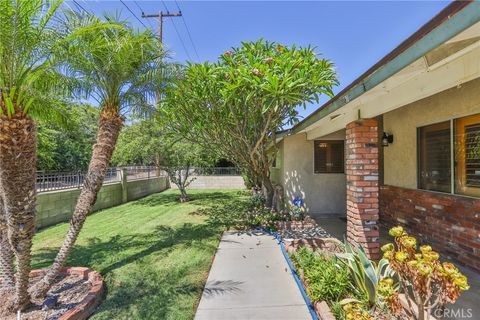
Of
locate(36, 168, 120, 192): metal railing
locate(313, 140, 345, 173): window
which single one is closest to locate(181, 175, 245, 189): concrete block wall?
locate(36, 168, 120, 192): metal railing

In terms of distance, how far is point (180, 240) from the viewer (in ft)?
25.0

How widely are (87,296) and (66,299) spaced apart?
1.56 feet

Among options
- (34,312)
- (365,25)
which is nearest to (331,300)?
(34,312)

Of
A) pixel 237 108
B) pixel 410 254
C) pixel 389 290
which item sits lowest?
pixel 389 290

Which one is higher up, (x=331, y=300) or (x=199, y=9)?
(x=199, y=9)

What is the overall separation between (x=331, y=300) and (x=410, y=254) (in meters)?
1.56

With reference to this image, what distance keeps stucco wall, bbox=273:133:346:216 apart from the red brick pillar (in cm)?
506

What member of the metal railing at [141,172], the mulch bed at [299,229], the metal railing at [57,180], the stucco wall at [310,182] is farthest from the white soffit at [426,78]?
the metal railing at [141,172]

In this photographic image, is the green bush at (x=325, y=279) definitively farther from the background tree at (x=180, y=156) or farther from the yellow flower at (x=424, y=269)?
the background tree at (x=180, y=156)

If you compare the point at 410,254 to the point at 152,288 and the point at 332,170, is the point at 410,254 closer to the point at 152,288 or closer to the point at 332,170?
the point at 152,288

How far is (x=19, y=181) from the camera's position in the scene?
3.63 m

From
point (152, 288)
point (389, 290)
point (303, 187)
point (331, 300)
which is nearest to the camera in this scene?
point (389, 290)

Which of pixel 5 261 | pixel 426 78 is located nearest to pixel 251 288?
pixel 5 261

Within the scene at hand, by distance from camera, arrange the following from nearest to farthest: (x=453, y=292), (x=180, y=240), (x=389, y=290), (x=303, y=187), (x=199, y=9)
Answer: (x=453, y=292)
(x=389, y=290)
(x=180, y=240)
(x=303, y=187)
(x=199, y=9)
